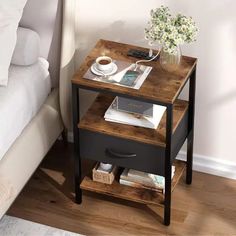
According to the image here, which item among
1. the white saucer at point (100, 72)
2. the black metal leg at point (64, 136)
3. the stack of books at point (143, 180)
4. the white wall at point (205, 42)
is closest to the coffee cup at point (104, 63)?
the white saucer at point (100, 72)

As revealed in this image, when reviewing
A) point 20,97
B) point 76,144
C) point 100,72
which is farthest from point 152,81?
point 20,97

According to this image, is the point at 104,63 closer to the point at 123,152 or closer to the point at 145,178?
the point at 123,152

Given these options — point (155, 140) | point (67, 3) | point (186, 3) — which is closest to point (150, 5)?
point (186, 3)

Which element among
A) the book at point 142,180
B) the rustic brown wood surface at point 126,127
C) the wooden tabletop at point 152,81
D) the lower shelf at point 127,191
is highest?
the wooden tabletop at point 152,81

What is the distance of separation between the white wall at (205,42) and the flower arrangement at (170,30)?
0.53 ft

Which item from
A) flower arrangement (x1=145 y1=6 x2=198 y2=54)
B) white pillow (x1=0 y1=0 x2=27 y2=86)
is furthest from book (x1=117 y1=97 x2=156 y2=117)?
white pillow (x1=0 y1=0 x2=27 y2=86)

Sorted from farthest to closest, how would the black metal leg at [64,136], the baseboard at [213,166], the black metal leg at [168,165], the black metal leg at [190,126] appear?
the black metal leg at [64,136]
the baseboard at [213,166]
the black metal leg at [190,126]
the black metal leg at [168,165]

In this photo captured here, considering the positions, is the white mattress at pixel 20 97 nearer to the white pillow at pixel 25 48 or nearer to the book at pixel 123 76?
the white pillow at pixel 25 48

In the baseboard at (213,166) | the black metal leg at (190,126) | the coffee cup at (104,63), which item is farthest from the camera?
Answer: the baseboard at (213,166)

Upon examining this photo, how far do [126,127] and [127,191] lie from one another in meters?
0.32

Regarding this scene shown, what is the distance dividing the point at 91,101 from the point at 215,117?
1.91 feet

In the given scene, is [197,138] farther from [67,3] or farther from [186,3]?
[67,3]

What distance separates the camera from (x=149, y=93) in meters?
2.44

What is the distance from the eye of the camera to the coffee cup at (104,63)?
254 centimetres
